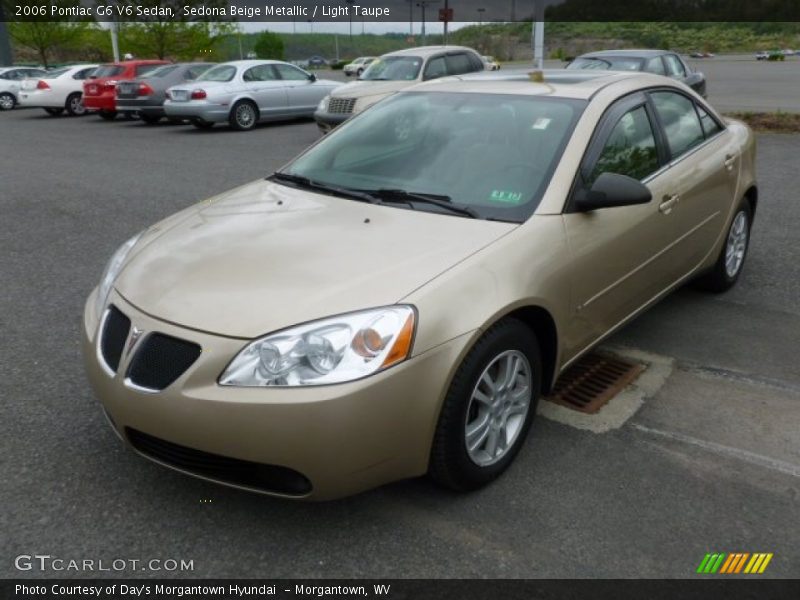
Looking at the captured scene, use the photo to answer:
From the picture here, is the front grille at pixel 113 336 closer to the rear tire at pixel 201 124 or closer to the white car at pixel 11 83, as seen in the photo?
the rear tire at pixel 201 124

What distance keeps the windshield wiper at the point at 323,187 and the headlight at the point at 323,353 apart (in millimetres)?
1042

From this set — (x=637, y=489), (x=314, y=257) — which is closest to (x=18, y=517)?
(x=314, y=257)

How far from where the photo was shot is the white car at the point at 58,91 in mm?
19828

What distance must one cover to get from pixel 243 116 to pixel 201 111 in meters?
0.94

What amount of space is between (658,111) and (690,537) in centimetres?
245

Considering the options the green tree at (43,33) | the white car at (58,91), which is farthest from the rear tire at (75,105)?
the green tree at (43,33)

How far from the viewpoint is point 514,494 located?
9.37 feet

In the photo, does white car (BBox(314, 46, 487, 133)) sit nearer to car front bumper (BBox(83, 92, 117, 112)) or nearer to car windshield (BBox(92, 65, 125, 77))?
car front bumper (BBox(83, 92, 117, 112))

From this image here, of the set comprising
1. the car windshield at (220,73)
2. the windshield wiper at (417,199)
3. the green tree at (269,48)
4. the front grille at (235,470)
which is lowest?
the front grille at (235,470)

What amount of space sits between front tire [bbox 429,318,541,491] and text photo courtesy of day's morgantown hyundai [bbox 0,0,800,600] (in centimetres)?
1

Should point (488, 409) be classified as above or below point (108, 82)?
below

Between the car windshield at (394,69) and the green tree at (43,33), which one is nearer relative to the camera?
the car windshield at (394,69)

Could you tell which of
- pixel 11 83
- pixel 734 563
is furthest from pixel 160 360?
pixel 11 83

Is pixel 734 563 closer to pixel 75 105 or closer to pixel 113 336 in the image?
pixel 113 336
